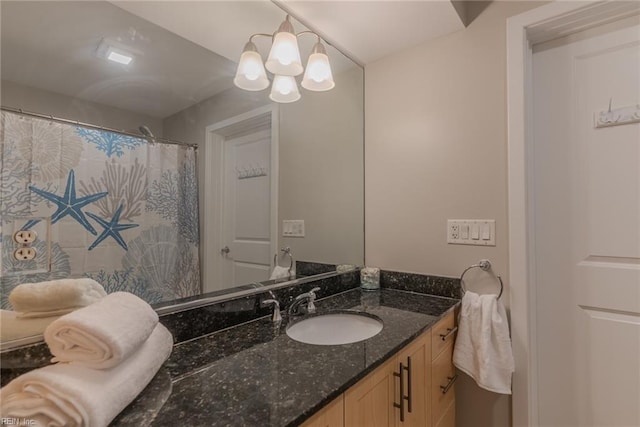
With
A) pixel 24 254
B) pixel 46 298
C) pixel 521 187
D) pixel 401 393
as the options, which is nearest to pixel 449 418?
pixel 401 393

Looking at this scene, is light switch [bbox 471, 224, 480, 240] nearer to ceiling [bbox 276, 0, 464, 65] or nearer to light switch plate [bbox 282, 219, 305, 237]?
light switch plate [bbox 282, 219, 305, 237]

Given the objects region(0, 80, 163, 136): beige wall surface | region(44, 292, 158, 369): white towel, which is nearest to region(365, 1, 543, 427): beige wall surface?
region(0, 80, 163, 136): beige wall surface

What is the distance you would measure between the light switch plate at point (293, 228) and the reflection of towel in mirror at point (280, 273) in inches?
6.8

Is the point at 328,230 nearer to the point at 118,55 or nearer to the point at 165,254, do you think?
the point at 165,254

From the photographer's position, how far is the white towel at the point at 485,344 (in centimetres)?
119

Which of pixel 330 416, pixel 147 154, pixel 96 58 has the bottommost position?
pixel 330 416

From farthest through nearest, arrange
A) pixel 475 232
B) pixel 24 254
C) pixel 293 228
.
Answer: pixel 293 228 → pixel 475 232 → pixel 24 254

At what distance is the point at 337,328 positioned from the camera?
49.6 inches

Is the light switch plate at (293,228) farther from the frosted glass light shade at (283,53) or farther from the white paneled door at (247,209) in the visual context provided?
the frosted glass light shade at (283,53)

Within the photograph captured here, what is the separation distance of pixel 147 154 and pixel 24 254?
43 centimetres

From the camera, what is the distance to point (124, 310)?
0.67 meters

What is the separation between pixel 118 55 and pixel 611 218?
6.19 feet

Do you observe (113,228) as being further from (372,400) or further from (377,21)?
(377,21)

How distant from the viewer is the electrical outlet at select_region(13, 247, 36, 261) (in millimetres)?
763
